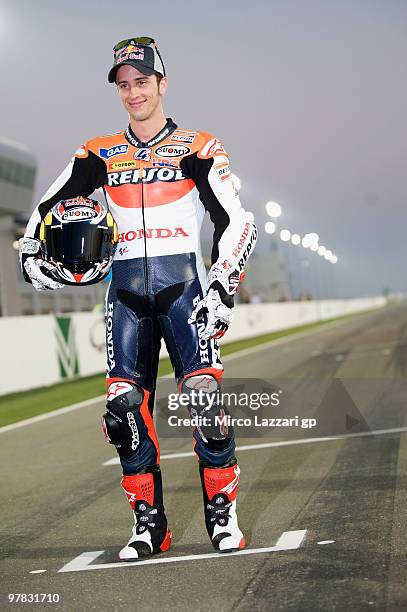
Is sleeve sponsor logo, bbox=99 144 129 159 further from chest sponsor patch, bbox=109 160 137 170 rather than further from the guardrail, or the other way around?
the guardrail

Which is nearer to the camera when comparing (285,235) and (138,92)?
(138,92)

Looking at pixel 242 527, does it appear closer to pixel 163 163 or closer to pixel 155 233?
pixel 155 233

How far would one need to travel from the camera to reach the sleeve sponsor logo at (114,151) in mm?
5043

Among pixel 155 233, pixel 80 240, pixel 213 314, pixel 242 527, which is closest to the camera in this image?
pixel 213 314

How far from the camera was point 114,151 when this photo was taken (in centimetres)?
507

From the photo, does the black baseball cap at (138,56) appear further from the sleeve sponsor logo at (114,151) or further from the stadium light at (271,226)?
the stadium light at (271,226)

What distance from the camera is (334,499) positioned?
5.84 m

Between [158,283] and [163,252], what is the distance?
17 centimetres

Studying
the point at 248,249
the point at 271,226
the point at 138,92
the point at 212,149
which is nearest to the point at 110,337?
the point at 248,249

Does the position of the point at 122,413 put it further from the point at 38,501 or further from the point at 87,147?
the point at 38,501

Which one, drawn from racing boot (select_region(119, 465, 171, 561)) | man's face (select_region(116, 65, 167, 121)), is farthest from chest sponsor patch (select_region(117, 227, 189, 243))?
racing boot (select_region(119, 465, 171, 561))

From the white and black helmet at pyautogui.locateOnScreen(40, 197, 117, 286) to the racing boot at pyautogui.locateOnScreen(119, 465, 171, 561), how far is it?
1065 millimetres

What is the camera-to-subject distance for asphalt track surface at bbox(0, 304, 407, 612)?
393 cm

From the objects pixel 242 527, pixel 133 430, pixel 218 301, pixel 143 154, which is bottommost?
pixel 242 527
